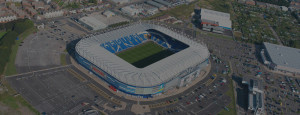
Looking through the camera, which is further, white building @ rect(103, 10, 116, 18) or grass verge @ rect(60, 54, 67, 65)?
white building @ rect(103, 10, 116, 18)

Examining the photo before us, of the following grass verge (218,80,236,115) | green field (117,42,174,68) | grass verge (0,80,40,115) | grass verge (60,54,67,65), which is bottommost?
grass verge (218,80,236,115)

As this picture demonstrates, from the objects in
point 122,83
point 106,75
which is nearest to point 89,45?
point 106,75

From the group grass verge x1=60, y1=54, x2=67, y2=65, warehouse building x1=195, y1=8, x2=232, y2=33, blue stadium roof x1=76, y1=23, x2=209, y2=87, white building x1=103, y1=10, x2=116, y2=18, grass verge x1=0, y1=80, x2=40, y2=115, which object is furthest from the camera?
white building x1=103, y1=10, x2=116, y2=18

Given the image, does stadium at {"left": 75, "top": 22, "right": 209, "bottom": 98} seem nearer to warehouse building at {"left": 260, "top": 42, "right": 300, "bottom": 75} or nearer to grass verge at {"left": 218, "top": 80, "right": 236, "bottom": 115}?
grass verge at {"left": 218, "top": 80, "right": 236, "bottom": 115}

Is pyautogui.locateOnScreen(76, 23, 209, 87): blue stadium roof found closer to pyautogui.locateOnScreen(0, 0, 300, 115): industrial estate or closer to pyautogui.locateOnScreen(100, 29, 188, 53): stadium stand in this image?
pyautogui.locateOnScreen(0, 0, 300, 115): industrial estate

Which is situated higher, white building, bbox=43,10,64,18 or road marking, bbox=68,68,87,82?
white building, bbox=43,10,64,18

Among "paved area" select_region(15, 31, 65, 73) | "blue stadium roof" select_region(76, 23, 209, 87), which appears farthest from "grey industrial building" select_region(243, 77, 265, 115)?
"paved area" select_region(15, 31, 65, 73)

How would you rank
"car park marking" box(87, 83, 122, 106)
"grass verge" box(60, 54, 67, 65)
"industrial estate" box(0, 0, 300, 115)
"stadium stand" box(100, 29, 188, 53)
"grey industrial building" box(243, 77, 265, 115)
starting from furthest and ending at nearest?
"stadium stand" box(100, 29, 188, 53)
"grass verge" box(60, 54, 67, 65)
"grey industrial building" box(243, 77, 265, 115)
"car park marking" box(87, 83, 122, 106)
"industrial estate" box(0, 0, 300, 115)
